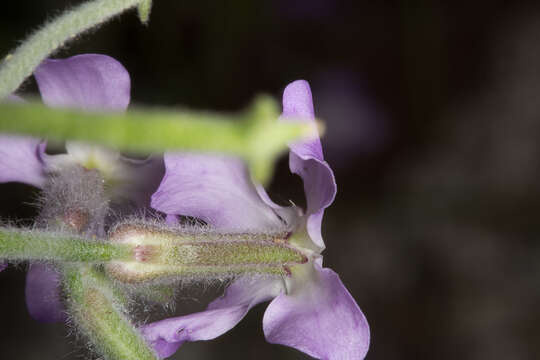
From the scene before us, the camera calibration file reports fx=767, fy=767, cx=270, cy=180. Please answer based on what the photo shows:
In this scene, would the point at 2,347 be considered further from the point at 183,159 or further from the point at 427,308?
the point at 183,159

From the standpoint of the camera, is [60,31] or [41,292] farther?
[41,292]

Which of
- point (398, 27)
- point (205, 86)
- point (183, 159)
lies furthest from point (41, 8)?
point (183, 159)

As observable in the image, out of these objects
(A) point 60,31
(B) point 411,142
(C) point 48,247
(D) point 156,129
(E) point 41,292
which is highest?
(D) point 156,129

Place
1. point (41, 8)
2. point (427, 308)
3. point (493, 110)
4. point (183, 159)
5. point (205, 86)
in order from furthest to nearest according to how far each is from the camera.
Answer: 1. point (493, 110)
2. point (427, 308)
3. point (205, 86)
4. point (41, 8)
5. point (183, 159)

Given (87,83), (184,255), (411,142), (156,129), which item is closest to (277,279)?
(184,255)

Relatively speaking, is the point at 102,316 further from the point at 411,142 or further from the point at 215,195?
the point at 411,142

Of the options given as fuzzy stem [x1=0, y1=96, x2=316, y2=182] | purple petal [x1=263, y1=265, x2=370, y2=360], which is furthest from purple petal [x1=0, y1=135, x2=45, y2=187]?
fuzzy stem [x1=0, y1=96, x2=316, y2=182]

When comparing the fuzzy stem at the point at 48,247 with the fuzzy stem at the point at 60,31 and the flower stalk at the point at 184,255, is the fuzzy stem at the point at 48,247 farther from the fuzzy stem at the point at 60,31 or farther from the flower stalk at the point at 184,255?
the fuzzy stem at the point at 60,31
